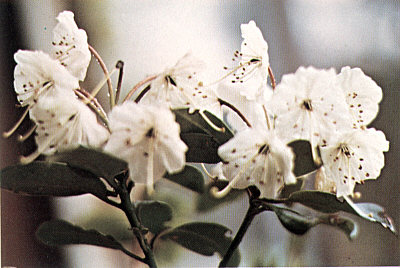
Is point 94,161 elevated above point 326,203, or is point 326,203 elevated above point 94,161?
point 94,161

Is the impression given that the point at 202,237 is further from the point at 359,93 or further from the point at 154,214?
the point at 359,93

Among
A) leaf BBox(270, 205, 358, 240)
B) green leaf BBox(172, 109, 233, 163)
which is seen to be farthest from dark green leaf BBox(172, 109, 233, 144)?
leaf BBox(270, 205, 358, 240)

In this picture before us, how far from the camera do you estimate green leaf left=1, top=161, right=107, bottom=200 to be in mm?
437

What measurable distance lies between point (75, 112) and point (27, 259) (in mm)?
291

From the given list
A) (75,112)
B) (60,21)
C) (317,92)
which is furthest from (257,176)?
(60,21)

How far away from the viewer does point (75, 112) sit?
1.36ft

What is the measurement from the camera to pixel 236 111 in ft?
1.57

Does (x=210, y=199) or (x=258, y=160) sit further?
(x=210, y=199)

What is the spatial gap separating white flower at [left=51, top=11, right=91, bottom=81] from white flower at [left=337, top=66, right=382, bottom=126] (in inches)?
13.0

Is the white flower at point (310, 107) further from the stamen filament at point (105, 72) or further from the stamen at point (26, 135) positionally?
the stamen at point (26, 135)

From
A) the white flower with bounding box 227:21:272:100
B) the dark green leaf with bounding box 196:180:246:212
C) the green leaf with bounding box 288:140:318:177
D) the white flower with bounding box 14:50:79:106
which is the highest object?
the white flower with bounding box 14:50:79:106

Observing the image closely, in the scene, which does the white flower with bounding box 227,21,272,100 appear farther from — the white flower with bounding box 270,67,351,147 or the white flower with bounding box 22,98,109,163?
the white flower with bounding box 22,98,109,163

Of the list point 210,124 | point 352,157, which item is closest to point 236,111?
point 210,124

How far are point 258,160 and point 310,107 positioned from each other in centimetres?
9
